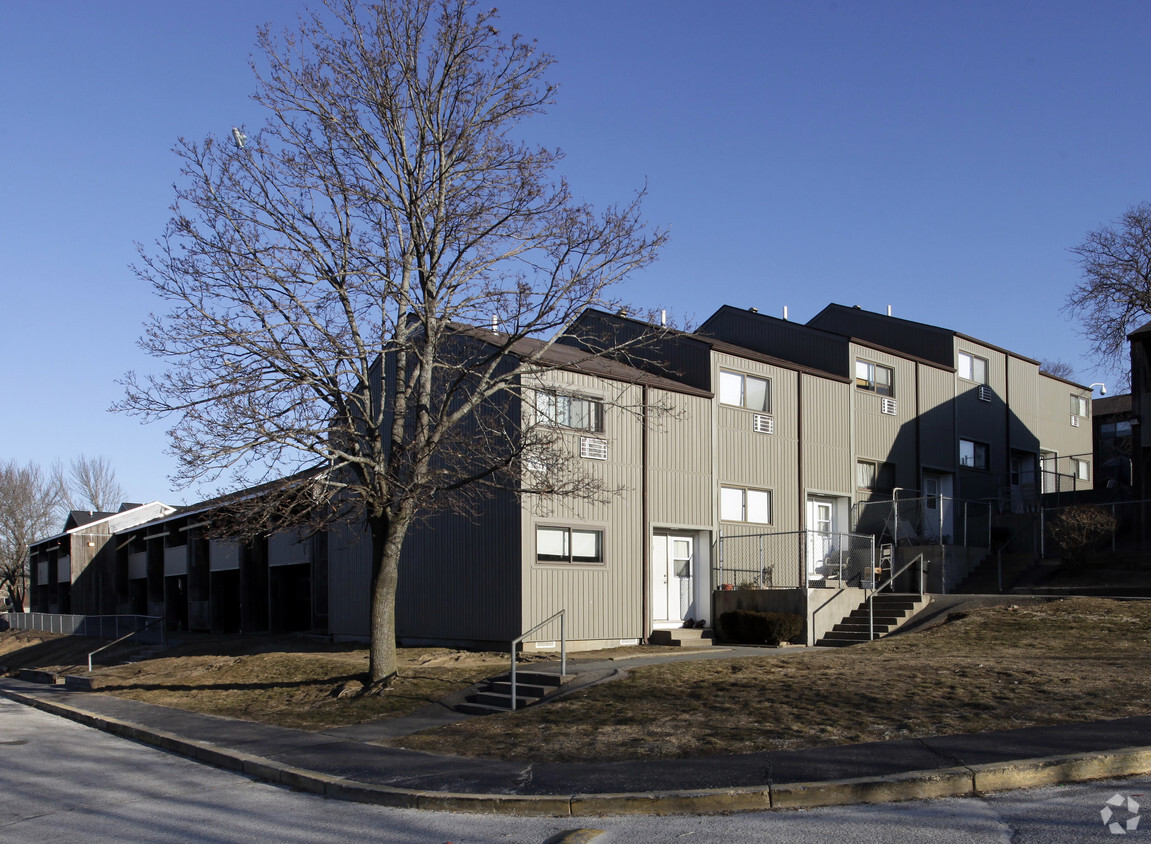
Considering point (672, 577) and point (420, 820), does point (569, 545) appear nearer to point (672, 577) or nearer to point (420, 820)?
point (672, 577)

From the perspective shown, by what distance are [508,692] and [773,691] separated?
4847mm

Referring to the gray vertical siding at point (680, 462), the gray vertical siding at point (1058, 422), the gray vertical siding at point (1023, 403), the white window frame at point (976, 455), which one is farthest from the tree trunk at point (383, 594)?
the gray vertical siding at point (1058, 422)

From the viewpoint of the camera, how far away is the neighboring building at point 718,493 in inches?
843

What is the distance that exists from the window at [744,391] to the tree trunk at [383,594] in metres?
10.4

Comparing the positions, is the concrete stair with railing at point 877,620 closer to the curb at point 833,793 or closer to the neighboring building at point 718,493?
the neighboring building at point 718,493

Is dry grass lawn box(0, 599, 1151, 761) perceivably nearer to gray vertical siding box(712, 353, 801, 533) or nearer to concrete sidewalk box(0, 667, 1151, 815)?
concrete sidewalk box(0, 667, 1151, 815)

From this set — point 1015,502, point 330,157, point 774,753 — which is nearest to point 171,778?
point 774,753

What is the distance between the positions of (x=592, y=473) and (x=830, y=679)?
29.6 feet

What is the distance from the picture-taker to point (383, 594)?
1723 cm

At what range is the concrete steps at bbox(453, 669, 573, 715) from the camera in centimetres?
1522

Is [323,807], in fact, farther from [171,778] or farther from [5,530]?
[5,530]

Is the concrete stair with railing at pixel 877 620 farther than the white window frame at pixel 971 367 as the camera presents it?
No

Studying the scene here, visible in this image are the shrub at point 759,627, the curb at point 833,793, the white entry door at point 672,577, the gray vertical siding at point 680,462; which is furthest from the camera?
the white entry door at point 672,577

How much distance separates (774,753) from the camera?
10.0 m
